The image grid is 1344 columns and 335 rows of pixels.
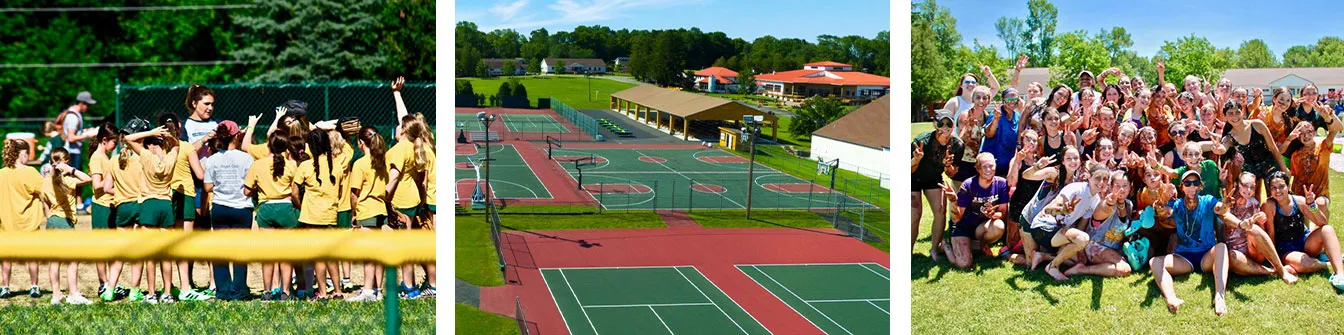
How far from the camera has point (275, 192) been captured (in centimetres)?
480

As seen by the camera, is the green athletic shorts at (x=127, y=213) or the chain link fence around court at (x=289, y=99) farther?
the chain link fence around court at (x=289, y=99)

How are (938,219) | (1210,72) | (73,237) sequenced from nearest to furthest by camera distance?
(73,237) → (938,219) → (1210,72)

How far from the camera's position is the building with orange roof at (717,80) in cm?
440

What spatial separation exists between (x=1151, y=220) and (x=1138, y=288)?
31cm

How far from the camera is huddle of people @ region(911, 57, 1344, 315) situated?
4305 mm

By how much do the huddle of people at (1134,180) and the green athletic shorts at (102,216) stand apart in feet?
12.4

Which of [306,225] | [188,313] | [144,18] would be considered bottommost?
[188,313]

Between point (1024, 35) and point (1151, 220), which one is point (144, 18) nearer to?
point (1024, 35)

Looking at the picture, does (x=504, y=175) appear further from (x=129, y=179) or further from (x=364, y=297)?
(x=129, y=179)

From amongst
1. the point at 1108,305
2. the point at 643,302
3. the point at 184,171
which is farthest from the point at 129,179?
the point at 1108,305

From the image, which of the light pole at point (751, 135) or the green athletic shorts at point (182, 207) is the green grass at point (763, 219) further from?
the green athletic shorts at point (182, 207)

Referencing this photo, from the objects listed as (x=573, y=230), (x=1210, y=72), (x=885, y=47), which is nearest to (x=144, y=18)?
(x=573, y=230)

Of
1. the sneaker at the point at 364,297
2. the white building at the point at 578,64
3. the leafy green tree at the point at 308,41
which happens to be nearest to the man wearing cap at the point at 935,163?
the white building at the point at 578,64

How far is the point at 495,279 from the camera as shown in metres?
4.42
